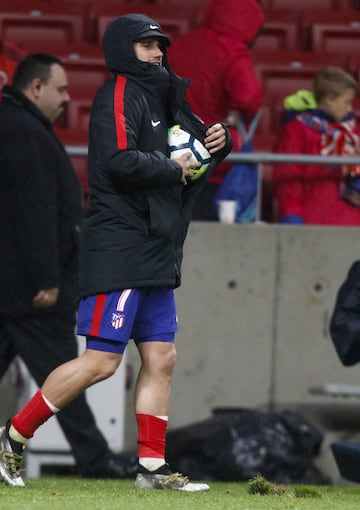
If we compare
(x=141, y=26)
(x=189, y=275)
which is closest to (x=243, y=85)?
(x=189, y=275)

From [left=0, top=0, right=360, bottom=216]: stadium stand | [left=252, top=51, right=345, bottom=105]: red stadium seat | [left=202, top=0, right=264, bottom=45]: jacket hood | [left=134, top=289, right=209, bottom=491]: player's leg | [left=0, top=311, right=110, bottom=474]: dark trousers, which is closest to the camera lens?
[left=134, top=289, right=209, bottom=491]: player's leg

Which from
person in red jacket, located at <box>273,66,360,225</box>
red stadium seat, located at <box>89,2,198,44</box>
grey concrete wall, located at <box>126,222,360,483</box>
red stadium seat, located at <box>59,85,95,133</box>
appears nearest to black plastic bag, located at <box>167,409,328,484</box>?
grey concrete wall, located at <box>126,222,360,483</box>

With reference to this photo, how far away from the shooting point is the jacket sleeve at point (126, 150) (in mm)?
5730

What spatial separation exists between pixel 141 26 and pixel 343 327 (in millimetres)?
1626

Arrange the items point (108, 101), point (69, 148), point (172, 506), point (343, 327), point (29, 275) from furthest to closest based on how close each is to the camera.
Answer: point (69, 148), point (29, 275), point (343, 327), point (108, 101), point (172, 506)

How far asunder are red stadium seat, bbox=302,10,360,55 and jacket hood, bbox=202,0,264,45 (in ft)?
6.61

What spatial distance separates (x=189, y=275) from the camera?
8.83 meters

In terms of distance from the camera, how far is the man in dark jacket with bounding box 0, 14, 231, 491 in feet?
19.0

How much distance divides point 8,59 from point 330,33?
2498mm

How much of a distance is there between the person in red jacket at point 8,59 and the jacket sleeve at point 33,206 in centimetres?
187

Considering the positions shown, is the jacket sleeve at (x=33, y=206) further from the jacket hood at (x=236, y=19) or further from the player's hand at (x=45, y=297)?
the jacket hood at (x=236, y=19)

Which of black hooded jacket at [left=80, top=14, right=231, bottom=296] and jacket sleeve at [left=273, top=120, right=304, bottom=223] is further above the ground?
black hooded jacket at [left=80, top=14, right=231, bottom=296]

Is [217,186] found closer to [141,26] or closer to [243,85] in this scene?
[243,85]

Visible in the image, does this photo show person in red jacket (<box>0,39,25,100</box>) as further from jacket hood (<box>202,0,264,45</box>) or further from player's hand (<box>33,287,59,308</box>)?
player's hand (<box>33,287,59,308</box>)
